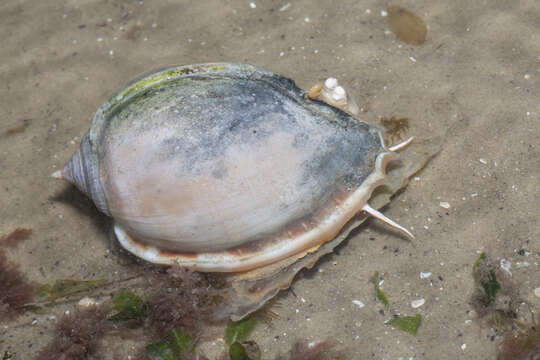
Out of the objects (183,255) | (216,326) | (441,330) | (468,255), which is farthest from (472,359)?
(183,255)

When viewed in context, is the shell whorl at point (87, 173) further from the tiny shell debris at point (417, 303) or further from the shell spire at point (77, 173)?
the tiny shell debris at point (417, 303)

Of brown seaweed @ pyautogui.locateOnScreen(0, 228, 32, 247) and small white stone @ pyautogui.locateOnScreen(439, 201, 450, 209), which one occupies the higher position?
small white stone @ pyautogui.locateOnScreen(439, 201, 450, 209)

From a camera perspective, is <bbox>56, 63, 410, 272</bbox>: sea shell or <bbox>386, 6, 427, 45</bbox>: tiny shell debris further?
<bbox>386, 6, 427, 45</bbox>: tiny shell debris

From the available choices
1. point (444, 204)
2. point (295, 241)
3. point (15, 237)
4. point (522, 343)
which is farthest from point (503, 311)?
point (15, 237)

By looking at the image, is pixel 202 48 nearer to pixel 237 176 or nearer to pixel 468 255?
pixel 237 176

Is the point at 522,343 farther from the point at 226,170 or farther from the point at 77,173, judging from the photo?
the point at 77,173

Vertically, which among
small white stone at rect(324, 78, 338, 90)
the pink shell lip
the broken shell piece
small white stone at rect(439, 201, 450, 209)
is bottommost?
small white stone at rect(439, 201, 450, 209)

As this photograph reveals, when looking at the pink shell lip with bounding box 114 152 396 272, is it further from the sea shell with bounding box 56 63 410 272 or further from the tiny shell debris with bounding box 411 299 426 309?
the tiny shell debris with bounding box 411 299 426 309

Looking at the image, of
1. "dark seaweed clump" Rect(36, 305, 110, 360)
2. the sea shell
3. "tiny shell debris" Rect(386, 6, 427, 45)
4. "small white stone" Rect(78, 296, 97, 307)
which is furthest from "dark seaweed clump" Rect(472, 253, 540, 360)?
"small white stone" Rect(78, 296, 97, 307)
